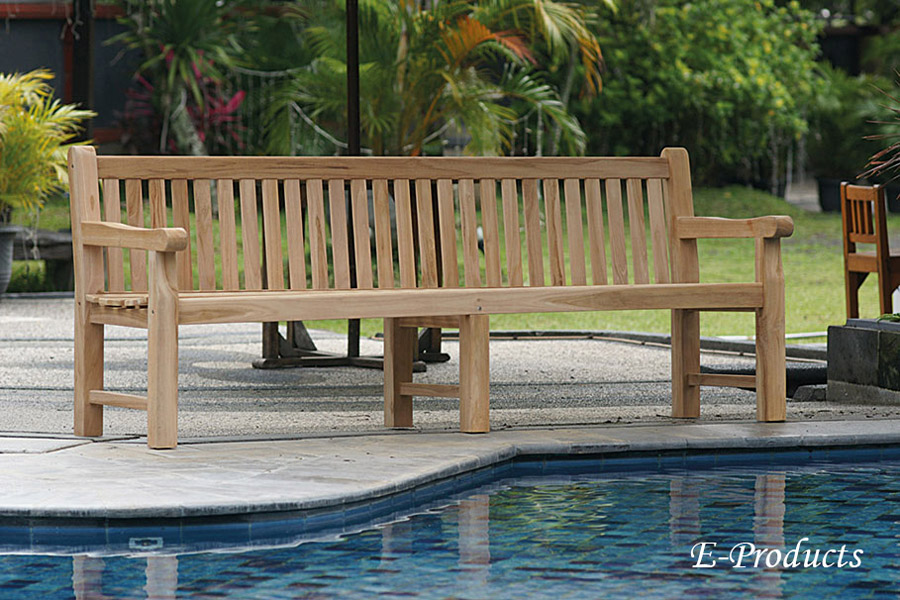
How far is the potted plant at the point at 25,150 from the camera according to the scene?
1127 cm

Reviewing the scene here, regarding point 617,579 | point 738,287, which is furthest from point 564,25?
point 617,579

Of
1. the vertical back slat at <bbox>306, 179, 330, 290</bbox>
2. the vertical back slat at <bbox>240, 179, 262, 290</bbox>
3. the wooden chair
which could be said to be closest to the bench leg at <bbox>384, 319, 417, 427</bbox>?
the vertical back slat at <bbox>306, 179, 330, 290</bbox>

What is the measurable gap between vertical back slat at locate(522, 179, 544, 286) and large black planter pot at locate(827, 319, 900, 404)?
1478 mm

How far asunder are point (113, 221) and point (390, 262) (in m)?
1.07

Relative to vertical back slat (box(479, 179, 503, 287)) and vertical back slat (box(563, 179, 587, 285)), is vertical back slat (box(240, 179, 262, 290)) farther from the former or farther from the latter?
vertical back slat (box(563, 179, 587, 285))

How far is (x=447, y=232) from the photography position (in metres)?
5.53

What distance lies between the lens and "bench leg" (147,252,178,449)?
4496mm

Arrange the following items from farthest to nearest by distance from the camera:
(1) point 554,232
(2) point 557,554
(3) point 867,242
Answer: (3) point 867,242 < (1) point 554,232 < (2) point 557,554

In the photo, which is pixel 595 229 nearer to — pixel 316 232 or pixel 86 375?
pixel 316 232

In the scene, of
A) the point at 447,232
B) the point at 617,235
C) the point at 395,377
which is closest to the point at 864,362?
the point at 617,235

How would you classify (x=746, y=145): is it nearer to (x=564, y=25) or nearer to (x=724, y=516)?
(x=564, y=25)

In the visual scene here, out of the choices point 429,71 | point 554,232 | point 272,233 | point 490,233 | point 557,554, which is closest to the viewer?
point 557,554

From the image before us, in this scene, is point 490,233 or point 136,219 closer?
point 136,219

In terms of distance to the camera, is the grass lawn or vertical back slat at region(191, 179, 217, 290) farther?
the grass lawn
